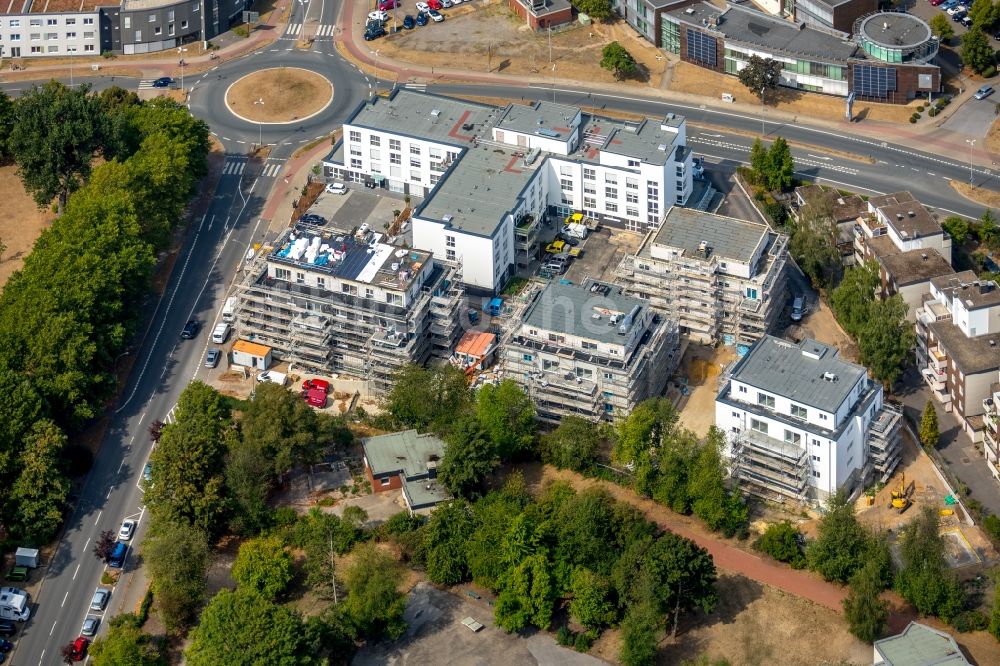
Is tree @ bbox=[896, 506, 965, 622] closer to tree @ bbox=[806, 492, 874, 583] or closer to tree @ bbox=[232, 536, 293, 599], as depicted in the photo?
tree @ bbox=[806, 492, 874, 583]

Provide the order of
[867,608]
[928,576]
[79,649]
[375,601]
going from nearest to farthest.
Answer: [867,608]
[928,576]
[375,601]
[79,649]

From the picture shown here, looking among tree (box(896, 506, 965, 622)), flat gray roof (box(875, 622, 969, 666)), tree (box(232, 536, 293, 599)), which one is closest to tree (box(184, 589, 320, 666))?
tree (box(232, 536, 293, 599))

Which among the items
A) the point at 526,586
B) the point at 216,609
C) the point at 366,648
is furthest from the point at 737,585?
the point at 216,609

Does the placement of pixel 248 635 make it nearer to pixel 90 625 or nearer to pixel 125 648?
pixel 125 648

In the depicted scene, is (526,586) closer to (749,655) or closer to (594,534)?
(594,534)

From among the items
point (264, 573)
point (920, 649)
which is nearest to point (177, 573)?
point (264, 573)

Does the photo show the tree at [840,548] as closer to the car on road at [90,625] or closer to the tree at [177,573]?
the tree at [177,573]
